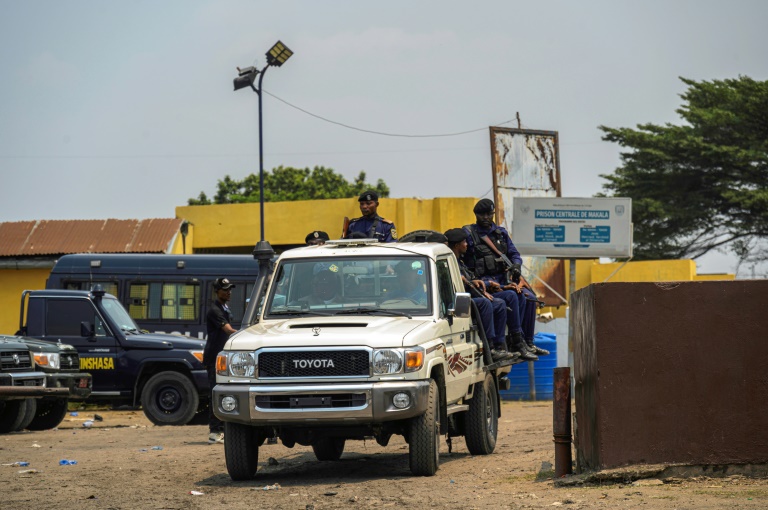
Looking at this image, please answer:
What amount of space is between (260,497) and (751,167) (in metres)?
36.6

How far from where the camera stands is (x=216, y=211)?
1483 inches

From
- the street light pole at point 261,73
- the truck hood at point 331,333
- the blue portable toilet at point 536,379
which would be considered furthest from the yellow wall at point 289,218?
the truck hood at point 331,333

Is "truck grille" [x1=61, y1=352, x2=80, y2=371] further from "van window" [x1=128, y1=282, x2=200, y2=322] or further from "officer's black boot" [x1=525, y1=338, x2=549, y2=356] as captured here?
"officer's black boot" [x1=525, y1=338, x2=549, y2=356]

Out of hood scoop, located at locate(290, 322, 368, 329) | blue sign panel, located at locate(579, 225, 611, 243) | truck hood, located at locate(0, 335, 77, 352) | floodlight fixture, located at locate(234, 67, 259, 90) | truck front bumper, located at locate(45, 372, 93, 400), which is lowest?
truck front bumper, located at locate(45, 372, 93, 400)

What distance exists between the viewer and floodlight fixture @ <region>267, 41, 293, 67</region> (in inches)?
1152

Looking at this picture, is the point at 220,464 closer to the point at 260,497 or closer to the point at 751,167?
the point at 260,497

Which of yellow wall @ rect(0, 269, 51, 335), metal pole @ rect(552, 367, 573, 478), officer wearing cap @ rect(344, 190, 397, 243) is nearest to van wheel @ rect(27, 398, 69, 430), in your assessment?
officer wearing cap @ rect(344, 190, 397, 243)

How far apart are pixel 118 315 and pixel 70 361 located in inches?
92.5

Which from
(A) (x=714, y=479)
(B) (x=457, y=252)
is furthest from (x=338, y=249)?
(A) (x=714, y=479)

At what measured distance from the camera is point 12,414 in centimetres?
1803

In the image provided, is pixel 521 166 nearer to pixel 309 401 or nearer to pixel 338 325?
pixel 338 325

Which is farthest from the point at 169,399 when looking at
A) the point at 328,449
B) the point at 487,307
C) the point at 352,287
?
the point at 352,287

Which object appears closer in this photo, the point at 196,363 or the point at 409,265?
the point at 409,265

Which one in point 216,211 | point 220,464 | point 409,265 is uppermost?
point 216,211
